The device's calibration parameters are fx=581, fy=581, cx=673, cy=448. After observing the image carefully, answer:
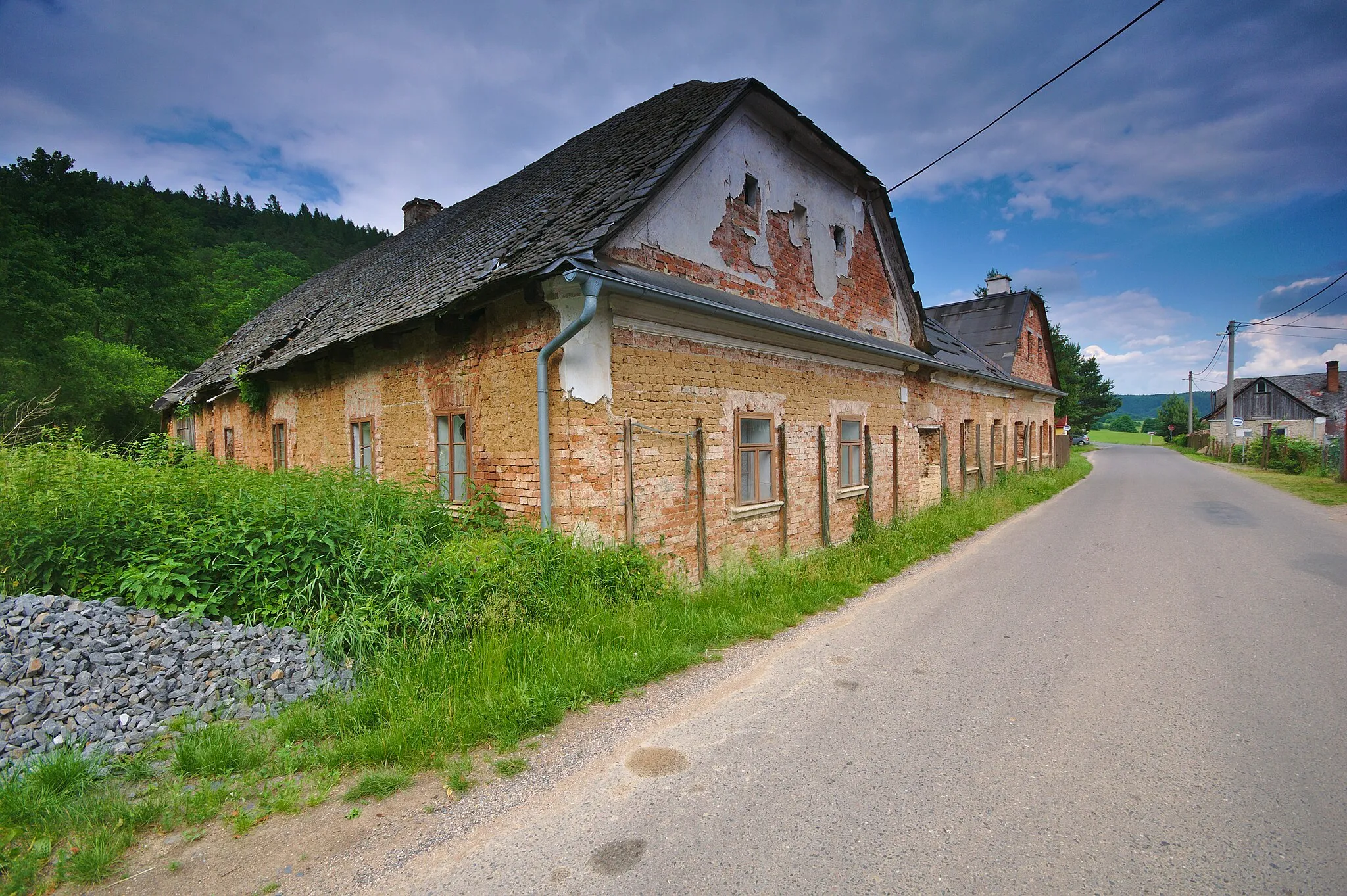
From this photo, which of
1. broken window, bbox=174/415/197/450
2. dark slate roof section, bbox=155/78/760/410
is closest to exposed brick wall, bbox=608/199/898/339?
dark slate roof section, bbox=155/78/760/410

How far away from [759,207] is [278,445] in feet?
34.8

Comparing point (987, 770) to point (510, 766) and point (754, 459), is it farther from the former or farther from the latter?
point (754, 459)

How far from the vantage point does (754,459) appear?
7648 mm

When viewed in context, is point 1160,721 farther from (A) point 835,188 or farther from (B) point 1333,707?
(A) point 835,188

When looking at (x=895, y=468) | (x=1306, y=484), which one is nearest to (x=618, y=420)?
(x=895, y=468)

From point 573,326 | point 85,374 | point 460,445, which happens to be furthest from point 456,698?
point 85,374

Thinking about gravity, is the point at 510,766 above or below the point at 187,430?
below

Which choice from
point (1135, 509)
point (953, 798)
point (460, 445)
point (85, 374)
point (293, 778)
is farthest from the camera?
point (85, 374)

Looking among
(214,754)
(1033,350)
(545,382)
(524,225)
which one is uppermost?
(1033,350)

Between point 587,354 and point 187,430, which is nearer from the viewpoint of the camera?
point 587,354

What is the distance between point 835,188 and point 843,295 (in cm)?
179

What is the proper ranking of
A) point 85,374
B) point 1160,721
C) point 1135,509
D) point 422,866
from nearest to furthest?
point 422,866 < point 1160,721 < point 1135,509 < point 85,374

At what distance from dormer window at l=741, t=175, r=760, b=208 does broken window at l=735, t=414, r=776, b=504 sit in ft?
9.74

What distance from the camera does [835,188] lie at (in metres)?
9.79
